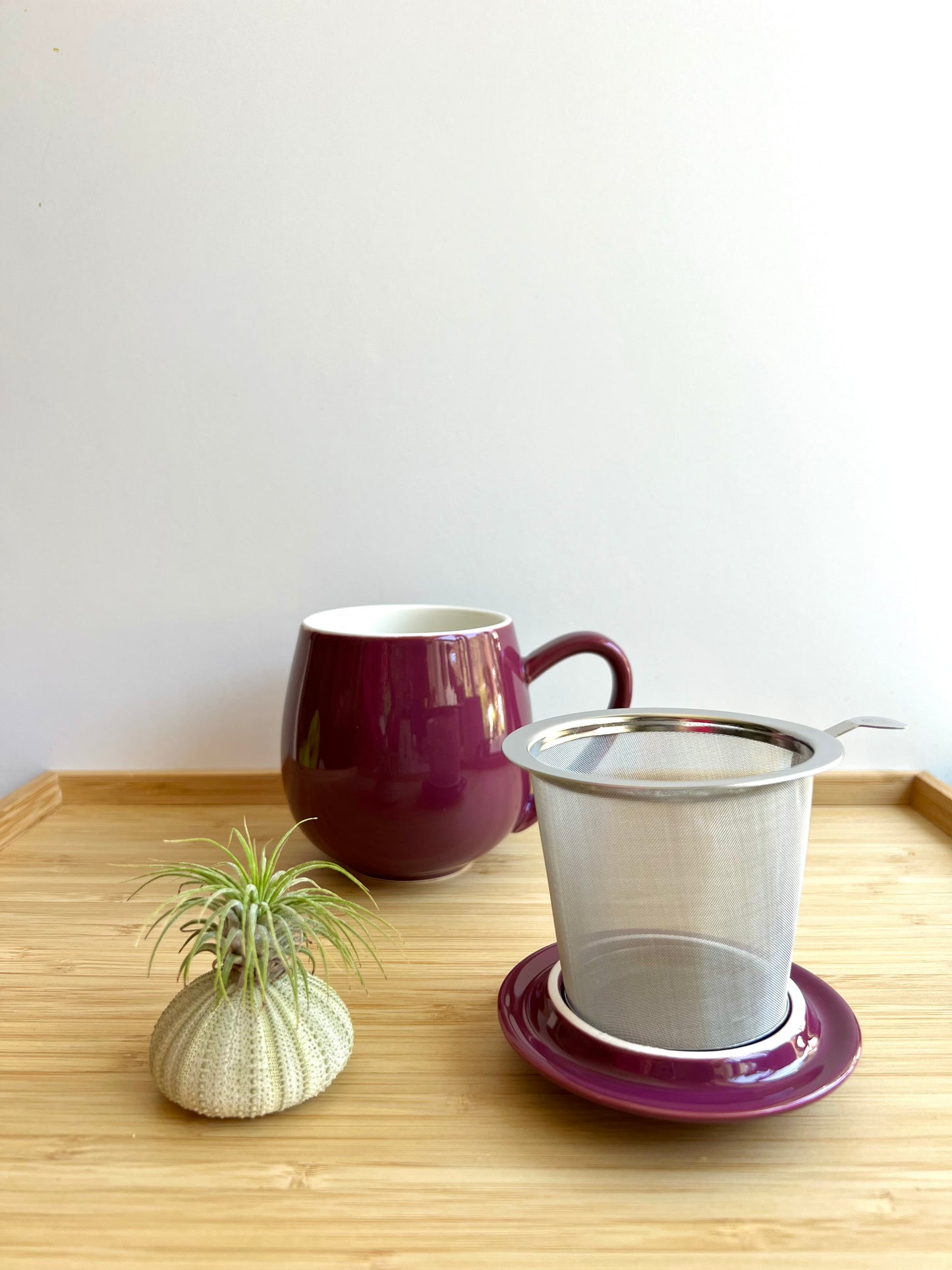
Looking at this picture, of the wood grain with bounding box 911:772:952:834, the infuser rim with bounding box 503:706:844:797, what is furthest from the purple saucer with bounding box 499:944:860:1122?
the wood grain with bounding box 911:772:952:834

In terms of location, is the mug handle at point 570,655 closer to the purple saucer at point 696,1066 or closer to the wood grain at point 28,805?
the purple saucer at point 696,1066

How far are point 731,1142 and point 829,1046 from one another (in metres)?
0.06

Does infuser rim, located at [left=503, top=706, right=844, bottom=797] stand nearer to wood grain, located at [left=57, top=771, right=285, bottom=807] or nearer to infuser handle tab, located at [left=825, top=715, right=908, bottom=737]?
infuser handle tab, located at [left=825, top=715, right=908, bottom=737]

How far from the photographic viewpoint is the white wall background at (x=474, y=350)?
27.0 inches

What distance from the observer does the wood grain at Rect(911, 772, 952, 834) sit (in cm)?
69

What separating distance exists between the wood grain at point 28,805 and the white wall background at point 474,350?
0.03 m

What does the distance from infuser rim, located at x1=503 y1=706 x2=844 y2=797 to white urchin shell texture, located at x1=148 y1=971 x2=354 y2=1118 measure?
5.3 inches

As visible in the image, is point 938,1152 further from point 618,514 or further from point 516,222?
point 516,222

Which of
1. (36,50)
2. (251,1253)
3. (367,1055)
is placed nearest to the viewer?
(251,1253)

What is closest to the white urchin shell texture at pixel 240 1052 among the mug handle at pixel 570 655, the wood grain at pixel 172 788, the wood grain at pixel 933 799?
the mug handle at pixel 570 655

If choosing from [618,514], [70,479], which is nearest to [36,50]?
[70,479]

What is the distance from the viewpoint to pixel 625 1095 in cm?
35

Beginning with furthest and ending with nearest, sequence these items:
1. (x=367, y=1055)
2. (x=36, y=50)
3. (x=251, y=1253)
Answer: (x=36, y=50) < (x=367, y=1055) < (x=251, y=1253)

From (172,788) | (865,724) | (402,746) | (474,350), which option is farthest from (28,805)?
(865,724)
